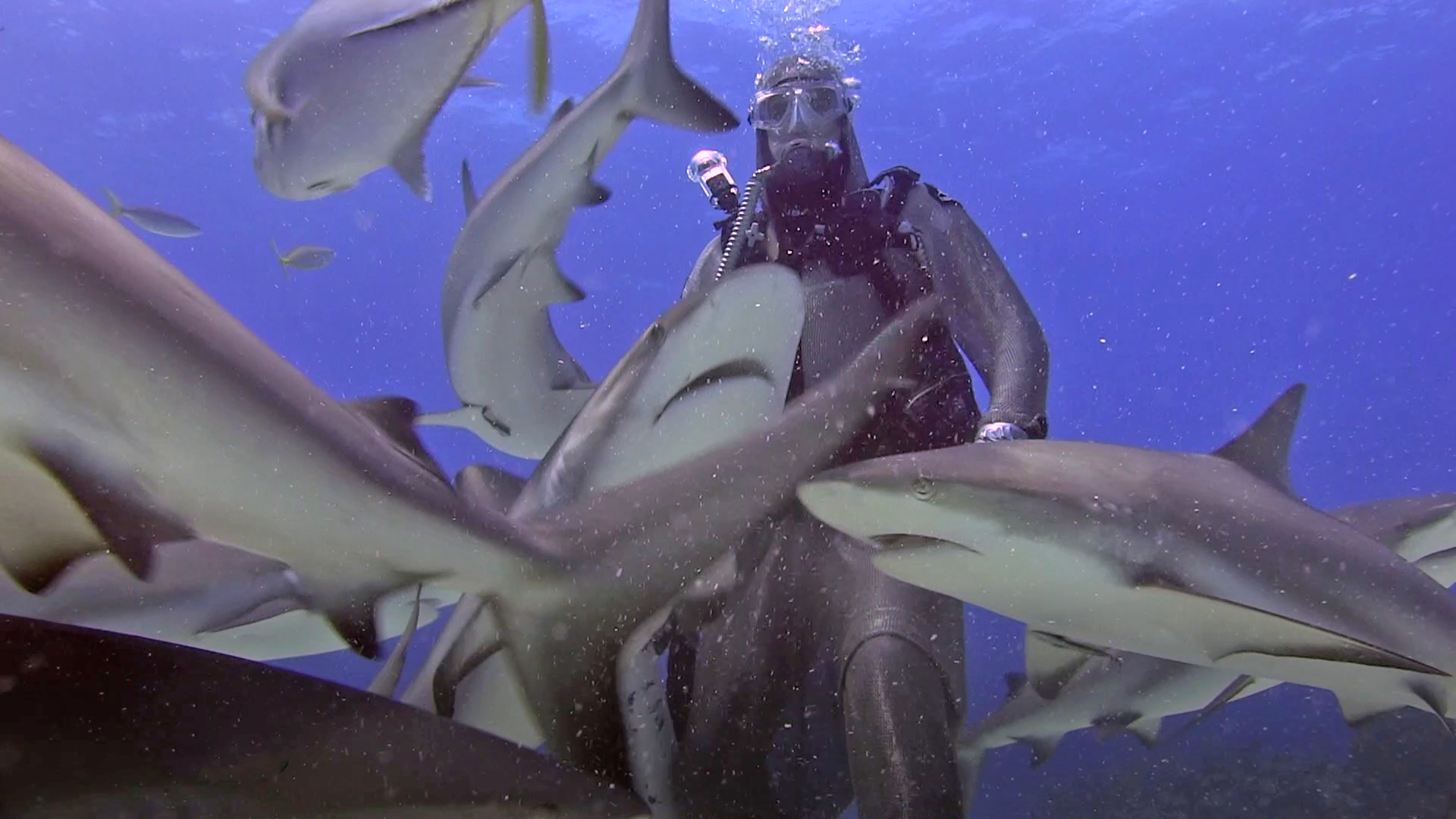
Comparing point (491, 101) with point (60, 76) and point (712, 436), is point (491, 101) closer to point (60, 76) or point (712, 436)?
point (60, 76)

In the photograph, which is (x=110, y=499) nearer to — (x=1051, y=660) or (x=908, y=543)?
(x=908, y=543)

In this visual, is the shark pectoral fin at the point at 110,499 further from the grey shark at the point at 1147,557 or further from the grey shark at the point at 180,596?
the grey shark at the point at 1147,557

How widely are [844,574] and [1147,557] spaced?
3.46 feet

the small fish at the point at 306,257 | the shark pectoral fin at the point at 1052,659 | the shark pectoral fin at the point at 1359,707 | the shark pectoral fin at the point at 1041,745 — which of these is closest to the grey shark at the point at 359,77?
the shark pectoral fin at the point at 1052,659

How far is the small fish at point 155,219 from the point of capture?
7.55m

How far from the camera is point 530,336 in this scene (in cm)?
387

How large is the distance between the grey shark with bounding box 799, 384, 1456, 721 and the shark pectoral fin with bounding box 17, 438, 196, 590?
117 centimetres

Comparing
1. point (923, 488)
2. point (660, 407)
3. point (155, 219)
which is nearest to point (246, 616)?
point (660, 407)

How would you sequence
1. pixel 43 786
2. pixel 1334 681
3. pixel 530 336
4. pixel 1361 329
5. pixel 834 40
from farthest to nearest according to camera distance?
1. pixel 1361 329
2. pixel 834 40
3. pixel 530 336
4. pixel 1334 681
5. pixel 43 786

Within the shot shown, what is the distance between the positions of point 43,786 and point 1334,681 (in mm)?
3028

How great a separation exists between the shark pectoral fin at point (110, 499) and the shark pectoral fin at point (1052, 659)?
218cm

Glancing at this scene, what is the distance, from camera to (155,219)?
7.74 meters

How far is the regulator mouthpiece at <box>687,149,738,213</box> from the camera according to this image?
15.6 ft

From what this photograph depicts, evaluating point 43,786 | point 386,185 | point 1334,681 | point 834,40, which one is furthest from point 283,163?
point 386,185
